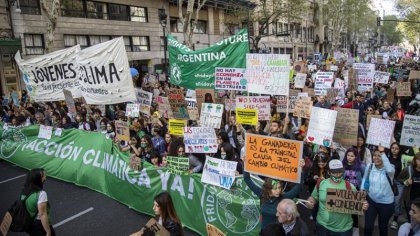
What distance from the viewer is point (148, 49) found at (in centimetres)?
2962

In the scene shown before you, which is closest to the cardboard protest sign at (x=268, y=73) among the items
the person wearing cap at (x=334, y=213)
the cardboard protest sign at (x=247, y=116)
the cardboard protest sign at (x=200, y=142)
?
the cardboard protest sign at (x=247, y=116)

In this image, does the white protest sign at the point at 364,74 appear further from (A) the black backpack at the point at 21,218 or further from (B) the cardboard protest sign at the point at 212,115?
(A) the black backpack at the point at 21,218

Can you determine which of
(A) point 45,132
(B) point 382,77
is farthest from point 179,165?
(B) point 382,77

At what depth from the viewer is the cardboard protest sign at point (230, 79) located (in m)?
8.60

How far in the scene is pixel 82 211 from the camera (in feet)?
22.5

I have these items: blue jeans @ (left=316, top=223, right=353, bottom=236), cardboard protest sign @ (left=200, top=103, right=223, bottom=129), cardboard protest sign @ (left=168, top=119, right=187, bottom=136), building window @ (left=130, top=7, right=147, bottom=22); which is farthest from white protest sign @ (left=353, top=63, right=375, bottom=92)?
building window @ (left=130, top=7, right=147, bottom=22)

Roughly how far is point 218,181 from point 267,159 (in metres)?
0.93

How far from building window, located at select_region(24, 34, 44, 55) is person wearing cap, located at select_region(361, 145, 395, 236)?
20605 mm

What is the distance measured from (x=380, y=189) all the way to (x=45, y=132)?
767 cm

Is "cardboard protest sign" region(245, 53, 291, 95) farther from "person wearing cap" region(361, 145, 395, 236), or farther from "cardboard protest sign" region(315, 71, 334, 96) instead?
"cardboard protest sign" region(315, 71, 334, 96)

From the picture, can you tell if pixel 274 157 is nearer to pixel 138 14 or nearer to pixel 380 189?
pixel 380 189

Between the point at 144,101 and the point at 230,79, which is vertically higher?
the point at 230,79

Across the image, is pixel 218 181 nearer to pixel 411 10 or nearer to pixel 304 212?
pixel 304 212

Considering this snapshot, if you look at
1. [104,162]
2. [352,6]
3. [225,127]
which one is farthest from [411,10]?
[104,162]
